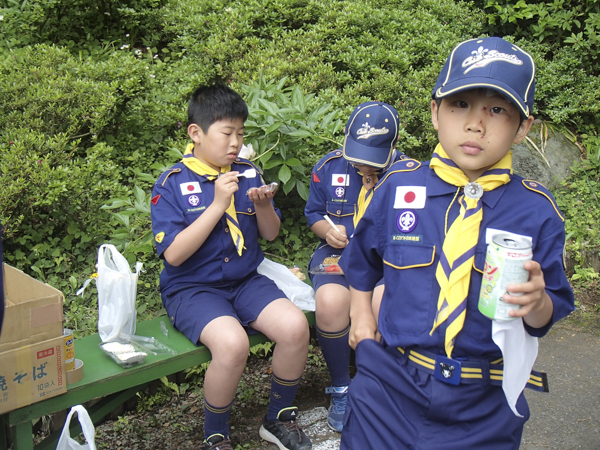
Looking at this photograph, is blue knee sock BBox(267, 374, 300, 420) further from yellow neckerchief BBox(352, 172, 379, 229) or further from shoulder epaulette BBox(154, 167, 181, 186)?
shoulder epaulette BBox(154, 167, 181, 186)

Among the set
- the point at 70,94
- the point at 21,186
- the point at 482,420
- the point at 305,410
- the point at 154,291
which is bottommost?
the point at 305,410

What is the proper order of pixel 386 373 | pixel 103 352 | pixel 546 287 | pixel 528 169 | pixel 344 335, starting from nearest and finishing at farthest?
pixel 546 287
pixel 386 373
pixel 103 352
pixel 344 335
pixel 528 169

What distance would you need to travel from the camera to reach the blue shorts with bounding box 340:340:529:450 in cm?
156

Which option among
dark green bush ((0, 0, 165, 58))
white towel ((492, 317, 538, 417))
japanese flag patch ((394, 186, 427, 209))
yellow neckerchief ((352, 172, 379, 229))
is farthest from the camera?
dark green bush ((0, 0, 165, 58))

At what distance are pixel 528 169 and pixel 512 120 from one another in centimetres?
413

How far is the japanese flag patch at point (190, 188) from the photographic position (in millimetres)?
2693

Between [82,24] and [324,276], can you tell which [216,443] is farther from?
[82,24]

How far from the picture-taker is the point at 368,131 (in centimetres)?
274

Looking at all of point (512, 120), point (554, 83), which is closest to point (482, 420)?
point (512, 120)

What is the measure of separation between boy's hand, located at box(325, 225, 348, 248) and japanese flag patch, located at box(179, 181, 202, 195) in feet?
2.45

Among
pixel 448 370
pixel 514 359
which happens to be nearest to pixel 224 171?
pixel 448 370

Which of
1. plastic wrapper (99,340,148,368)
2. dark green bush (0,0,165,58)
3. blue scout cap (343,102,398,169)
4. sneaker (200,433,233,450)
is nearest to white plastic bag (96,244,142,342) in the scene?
plastic wrapper (99,340,148,368)

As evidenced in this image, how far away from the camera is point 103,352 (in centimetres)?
240

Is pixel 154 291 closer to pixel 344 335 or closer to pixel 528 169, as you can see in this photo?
pixel 344 335
